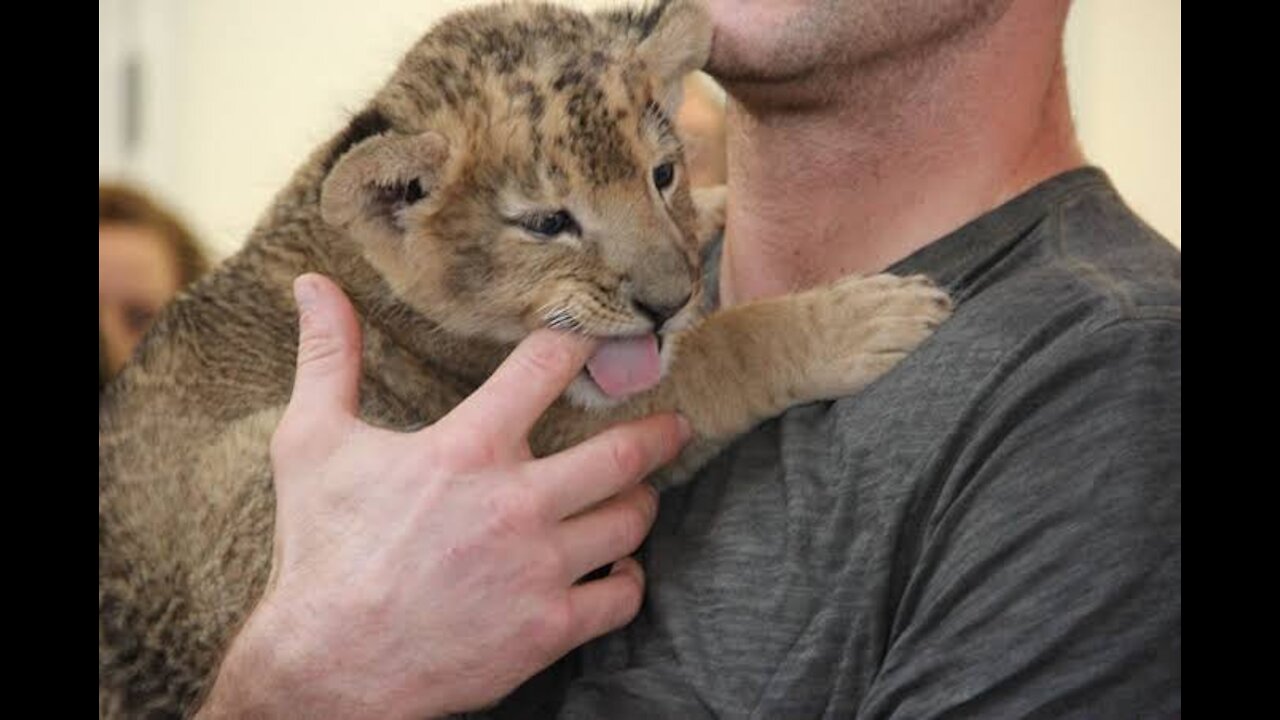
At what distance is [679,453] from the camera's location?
2059mm

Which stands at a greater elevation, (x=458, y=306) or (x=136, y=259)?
(x=458, y=306)

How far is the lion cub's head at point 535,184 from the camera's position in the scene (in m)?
2.01

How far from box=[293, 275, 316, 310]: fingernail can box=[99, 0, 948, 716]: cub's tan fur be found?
0.33ft

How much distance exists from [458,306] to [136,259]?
3027mm

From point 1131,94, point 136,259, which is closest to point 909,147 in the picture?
point 1131,94

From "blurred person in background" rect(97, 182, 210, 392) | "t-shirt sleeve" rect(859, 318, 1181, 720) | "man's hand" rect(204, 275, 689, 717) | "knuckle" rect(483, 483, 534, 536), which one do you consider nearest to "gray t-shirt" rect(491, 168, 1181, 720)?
"t-shirt sleeve" rect(859, 318, 1181, 720)

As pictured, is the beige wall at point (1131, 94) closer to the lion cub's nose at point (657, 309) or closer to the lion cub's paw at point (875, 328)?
the lion cub's paw at point (875, 328)

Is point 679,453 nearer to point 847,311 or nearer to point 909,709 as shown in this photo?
point 847,311

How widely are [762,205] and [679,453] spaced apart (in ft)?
1.68

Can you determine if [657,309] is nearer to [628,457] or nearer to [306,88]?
[628,457]

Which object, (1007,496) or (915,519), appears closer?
(1007,496)

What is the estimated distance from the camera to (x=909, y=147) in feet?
7.09

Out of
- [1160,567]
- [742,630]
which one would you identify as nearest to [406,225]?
[742,630]

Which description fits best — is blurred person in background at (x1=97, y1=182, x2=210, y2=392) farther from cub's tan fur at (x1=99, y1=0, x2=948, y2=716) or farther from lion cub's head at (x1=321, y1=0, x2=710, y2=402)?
lion cub's head at (x1=321, y1=0, x2=710, y2=402)
